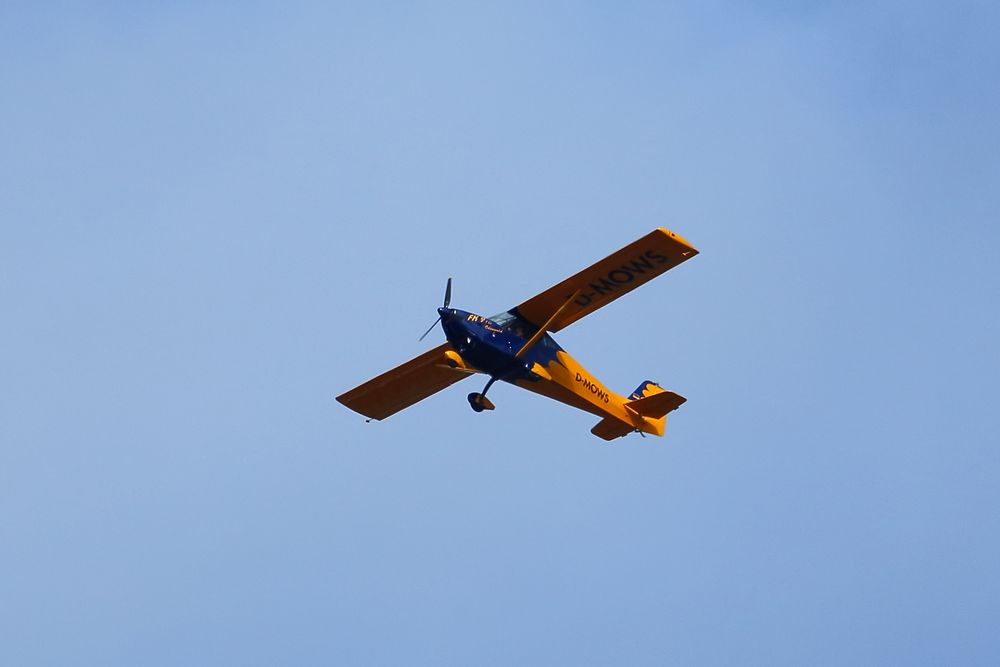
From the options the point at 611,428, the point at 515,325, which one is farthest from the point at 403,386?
the point at 611,428

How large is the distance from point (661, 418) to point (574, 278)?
15.9 feet

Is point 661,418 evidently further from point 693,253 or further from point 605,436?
point 693,253

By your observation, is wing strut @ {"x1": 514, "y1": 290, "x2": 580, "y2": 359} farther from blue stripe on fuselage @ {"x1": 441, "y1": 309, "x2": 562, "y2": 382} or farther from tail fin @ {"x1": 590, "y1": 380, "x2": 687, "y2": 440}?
tail fin @ {"x1": 590, "y1": 380, "x2": 687, "y2": 440}

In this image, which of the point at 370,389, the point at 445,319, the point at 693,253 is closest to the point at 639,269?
the point at 693,253

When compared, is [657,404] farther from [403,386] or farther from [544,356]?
[403,386]

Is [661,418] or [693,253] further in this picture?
[661,418]

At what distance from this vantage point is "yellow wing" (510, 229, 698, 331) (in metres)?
34.5

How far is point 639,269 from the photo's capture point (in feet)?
115

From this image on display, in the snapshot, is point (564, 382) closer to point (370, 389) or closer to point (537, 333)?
point (537, 333)

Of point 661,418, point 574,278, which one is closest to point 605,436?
point 661,418

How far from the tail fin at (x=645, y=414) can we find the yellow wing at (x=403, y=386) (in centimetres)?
316

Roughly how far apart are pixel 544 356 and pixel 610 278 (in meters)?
2.03

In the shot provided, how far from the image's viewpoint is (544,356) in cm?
3575

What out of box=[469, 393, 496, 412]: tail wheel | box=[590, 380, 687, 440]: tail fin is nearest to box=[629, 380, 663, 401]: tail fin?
box=[590, 380, 687, 440]: tail fin
